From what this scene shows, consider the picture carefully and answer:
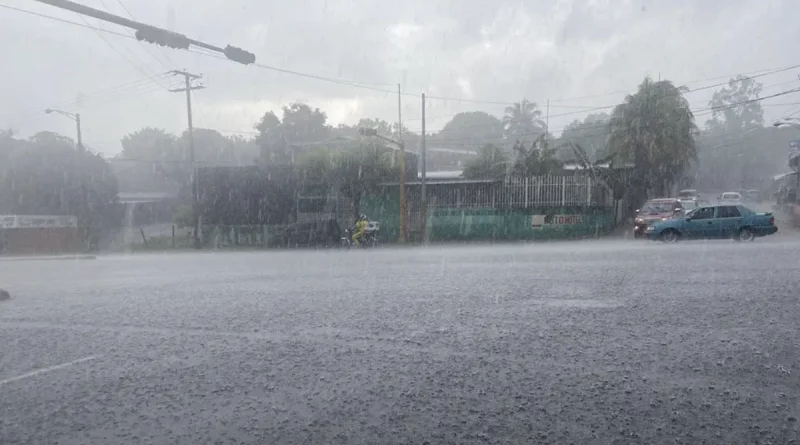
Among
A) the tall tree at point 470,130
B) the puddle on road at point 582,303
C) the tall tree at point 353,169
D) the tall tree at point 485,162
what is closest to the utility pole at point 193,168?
the tall tree at point 353,169

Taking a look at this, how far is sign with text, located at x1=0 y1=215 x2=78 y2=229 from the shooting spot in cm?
3709

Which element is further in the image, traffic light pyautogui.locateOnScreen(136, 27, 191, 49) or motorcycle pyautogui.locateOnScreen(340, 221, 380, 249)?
motorcycle pyautogui.locateOnScreen(340, 221, 380, 249)

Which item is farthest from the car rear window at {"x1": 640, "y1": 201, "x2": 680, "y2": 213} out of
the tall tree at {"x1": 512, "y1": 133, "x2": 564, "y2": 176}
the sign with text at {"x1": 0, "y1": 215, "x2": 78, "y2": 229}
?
the sign with text at {"x1": 0, "y1": 215, "x2": 78, "y2": 229}

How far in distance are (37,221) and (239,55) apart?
32.2 m

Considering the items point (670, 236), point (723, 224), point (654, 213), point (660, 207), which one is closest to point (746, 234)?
A: point (723, 224)

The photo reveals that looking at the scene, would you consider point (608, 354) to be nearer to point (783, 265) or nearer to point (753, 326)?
point (753, 326)

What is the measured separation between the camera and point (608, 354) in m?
6.29

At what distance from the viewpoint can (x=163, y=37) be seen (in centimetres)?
1097

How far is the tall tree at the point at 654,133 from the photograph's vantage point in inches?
1321

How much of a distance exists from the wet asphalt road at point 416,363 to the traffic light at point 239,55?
4.32m

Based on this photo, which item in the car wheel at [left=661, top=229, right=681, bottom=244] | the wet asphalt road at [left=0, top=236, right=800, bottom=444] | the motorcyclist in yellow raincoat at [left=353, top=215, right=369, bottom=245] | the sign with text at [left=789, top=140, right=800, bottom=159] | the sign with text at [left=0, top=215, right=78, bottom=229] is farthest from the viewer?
the sign with text at [left=789, top=140, right=800, bottom=159]

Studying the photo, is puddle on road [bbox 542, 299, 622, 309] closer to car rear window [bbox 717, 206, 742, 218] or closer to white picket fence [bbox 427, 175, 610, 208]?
car rear window [bbox 717, 206, 742, 218]

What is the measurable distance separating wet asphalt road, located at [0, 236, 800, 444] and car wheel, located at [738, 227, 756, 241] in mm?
11005

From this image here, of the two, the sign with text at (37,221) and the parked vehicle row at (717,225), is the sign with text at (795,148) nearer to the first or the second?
the parked vehicle row at (717,225)
